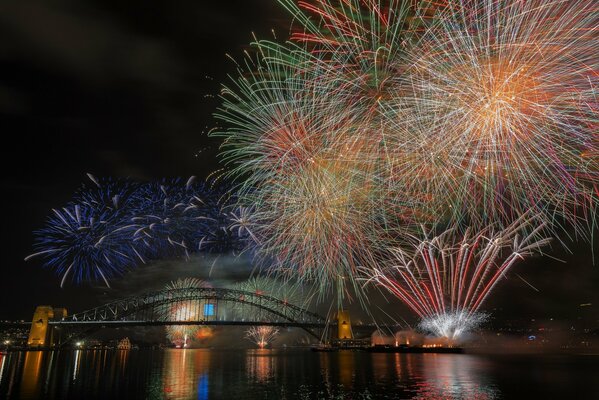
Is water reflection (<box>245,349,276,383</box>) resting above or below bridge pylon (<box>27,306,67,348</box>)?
below

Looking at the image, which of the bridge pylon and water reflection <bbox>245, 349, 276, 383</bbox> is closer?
water reflection <bbox>245, 349, 276, 383</bbox>

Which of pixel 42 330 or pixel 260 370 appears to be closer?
pixel 260 370

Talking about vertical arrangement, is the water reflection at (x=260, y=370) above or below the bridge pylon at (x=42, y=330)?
below

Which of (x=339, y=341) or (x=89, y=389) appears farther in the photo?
(x=339, y=341)

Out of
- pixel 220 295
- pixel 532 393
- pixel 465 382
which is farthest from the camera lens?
pixel 220 295

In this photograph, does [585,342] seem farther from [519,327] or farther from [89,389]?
[89,389]

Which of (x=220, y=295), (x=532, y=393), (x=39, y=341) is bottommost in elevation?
(x=532, y=393)

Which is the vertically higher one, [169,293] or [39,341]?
[169,293]

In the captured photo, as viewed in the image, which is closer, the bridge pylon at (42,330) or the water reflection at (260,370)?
the water reflection at (260,370)

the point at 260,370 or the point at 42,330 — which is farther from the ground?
the point at 42,330

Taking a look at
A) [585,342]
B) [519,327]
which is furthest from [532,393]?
[585,342]

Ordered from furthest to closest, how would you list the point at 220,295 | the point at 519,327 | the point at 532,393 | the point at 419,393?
the point at 519,327 < the point at 220,295 < the point at 532,393 < the point at 419,393
